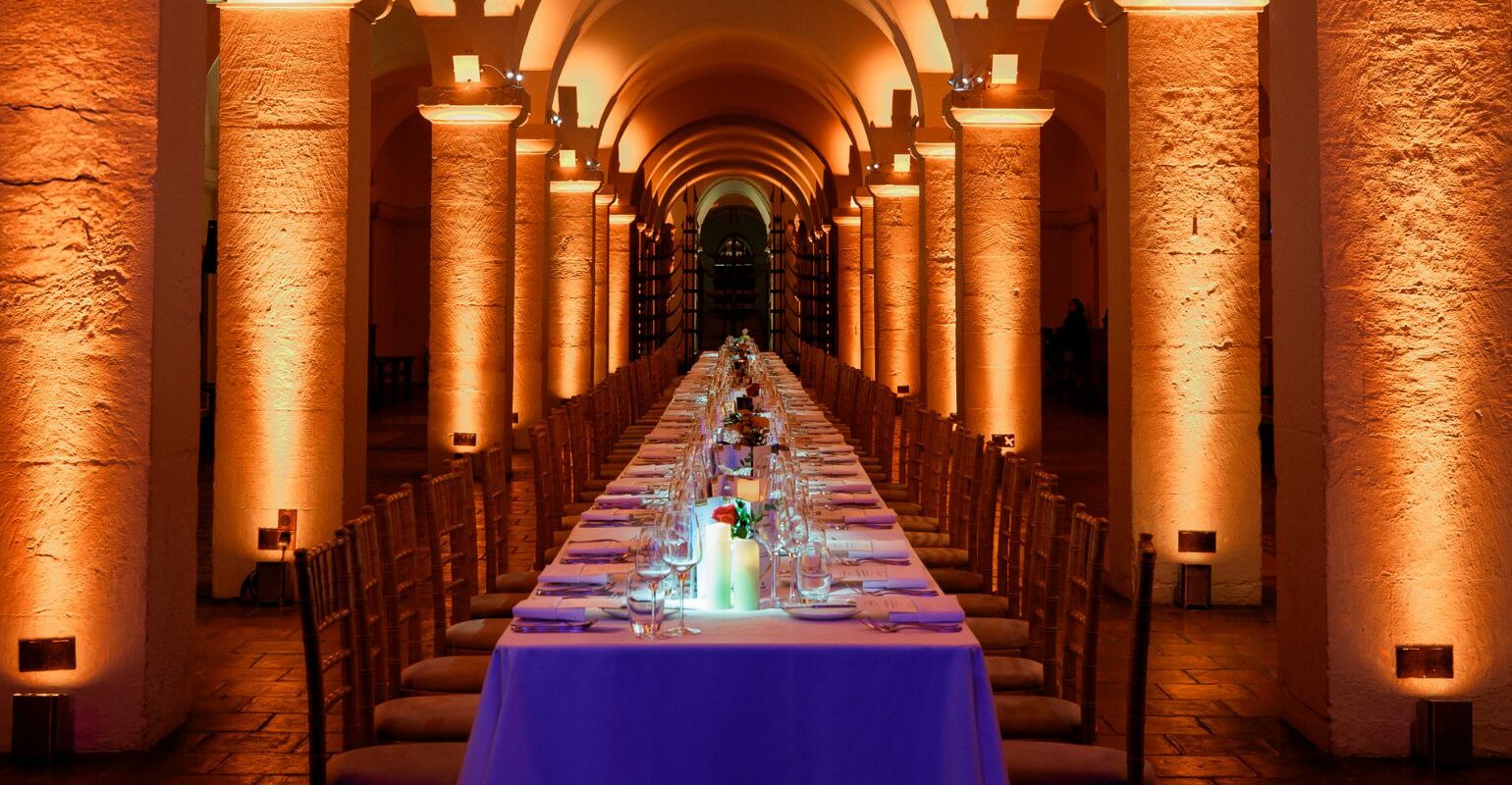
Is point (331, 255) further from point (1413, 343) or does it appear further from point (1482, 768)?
point (1482, 768)

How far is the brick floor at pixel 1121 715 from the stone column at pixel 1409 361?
28 cm

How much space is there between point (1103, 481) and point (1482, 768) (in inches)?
264

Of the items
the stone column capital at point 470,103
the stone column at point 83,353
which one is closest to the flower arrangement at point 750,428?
the stone column at point 83,353

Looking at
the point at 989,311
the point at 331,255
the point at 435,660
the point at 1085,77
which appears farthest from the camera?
the point at 1085,77

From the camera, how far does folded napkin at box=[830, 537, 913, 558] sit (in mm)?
3859

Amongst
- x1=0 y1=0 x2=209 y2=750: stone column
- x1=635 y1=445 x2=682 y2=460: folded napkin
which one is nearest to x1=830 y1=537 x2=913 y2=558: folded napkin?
x1=0 y1=0 x2=209 y2=750: stone column

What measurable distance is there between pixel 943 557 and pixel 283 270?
333 centimetres

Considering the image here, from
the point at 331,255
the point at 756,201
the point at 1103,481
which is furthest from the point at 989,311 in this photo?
the point at 756,201

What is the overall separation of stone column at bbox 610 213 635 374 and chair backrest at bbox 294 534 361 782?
1886cm

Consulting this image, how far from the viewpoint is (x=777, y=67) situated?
67.6 feet

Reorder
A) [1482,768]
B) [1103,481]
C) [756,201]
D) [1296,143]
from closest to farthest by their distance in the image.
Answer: [1482,768], [1296,143], [1103,481], [756,201]

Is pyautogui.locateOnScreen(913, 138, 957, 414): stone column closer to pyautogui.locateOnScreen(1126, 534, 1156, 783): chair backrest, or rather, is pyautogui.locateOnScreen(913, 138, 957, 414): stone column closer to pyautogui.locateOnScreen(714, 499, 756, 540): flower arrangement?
pyautogui.locateOnScreen(714, 499, 756, 540): flower arrangement

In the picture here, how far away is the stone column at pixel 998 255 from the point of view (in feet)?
32.7

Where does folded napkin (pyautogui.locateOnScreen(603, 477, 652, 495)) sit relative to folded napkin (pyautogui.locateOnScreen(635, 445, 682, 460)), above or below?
below
